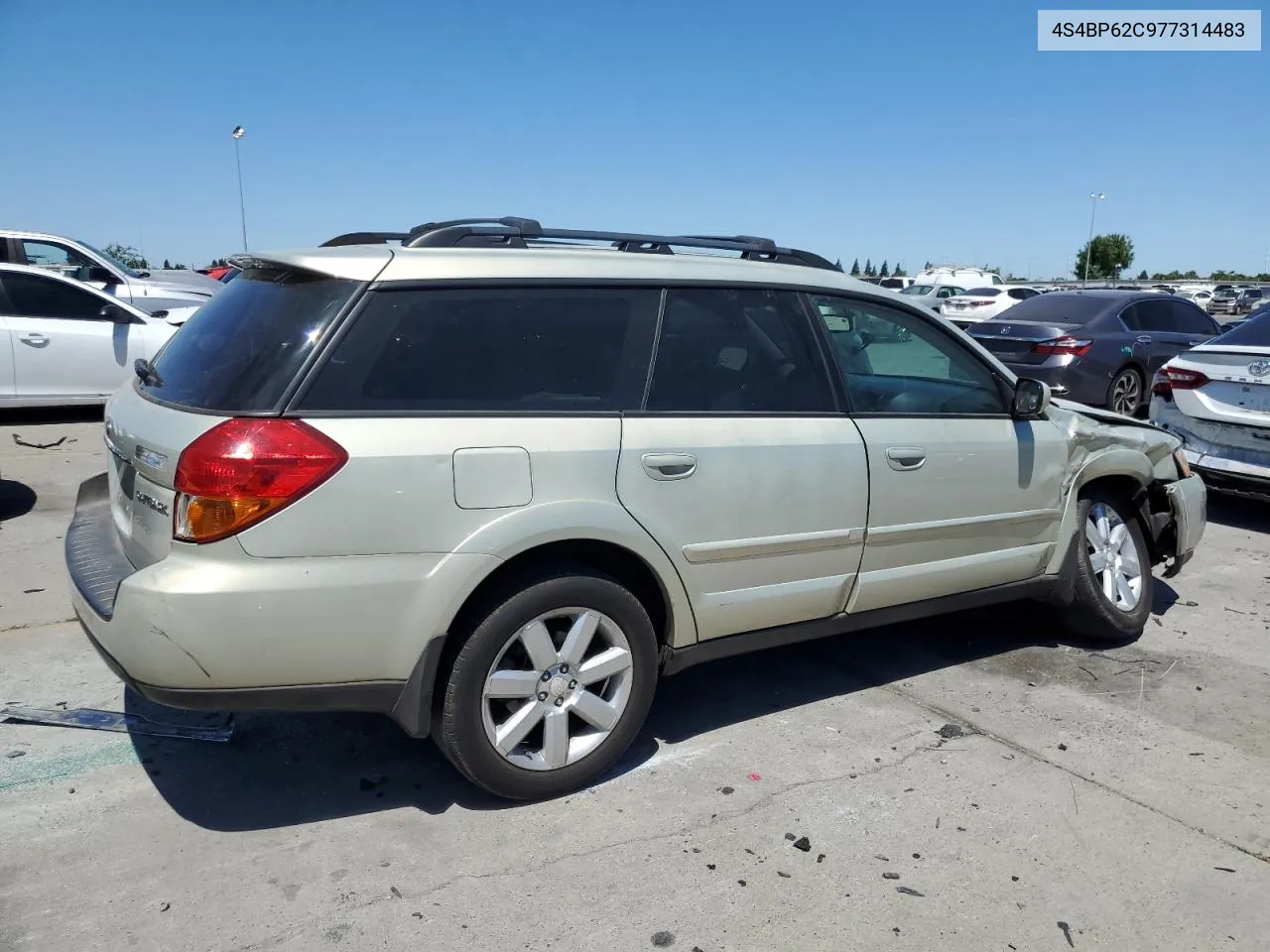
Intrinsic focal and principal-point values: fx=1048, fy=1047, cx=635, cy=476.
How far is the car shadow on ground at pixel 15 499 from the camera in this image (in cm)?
688

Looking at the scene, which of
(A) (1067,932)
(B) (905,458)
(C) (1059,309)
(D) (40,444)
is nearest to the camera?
(A) (1067,932)

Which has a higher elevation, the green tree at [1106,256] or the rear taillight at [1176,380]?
the green tree at [1106,256]

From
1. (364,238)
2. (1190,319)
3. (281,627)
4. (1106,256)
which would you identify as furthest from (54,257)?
(1106,256)

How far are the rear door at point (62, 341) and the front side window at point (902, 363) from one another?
27.1 ft

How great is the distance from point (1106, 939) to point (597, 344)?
91.4 inches

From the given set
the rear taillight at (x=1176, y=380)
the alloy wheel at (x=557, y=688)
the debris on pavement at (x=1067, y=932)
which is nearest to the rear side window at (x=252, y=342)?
the alloy wheel at (x=557, y=688)

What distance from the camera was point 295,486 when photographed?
2947 millimetres

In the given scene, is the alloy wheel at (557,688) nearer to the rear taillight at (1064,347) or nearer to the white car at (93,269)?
the rear taillight at (1064,347)

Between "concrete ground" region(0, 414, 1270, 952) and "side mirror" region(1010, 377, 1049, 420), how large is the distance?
118cm

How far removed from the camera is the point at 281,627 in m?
2.96

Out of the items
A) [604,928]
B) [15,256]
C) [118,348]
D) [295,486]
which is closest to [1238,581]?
[604,928]

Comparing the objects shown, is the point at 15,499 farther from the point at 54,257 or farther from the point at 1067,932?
the point at 1067,932

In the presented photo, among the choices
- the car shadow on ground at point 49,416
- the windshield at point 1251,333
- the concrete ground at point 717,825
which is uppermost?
the windshield at point 1251,333

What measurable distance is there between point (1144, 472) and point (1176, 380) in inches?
120
